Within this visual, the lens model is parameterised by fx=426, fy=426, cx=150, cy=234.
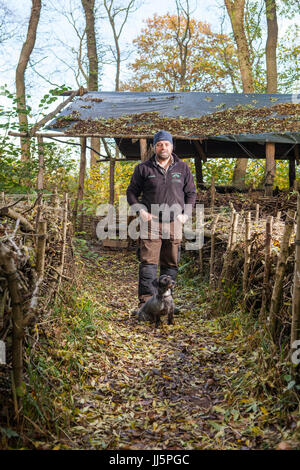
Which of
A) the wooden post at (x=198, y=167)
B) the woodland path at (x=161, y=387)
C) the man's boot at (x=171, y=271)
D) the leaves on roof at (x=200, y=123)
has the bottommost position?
the woodland path at (x=161, y=387)

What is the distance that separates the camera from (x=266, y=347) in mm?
3760

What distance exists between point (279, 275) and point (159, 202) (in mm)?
2356

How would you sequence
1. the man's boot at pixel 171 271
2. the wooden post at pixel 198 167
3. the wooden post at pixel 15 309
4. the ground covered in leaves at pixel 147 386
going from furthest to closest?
the wooden post at pixel 198 167, the man's boot at pixel 171 271, the ground covered in leaves at pixel 147 386, the wooden post at pixel 15 309

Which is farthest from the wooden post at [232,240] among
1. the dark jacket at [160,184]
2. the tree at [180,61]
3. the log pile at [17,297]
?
the tree at [180,61]

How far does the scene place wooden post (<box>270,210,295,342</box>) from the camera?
138 inches

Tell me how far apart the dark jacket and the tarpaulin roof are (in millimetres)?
5414

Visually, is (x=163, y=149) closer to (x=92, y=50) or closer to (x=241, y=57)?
(x=241, y=57)

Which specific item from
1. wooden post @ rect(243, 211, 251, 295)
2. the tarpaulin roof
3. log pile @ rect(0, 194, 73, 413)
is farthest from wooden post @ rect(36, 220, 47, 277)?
the tarpaulin roof

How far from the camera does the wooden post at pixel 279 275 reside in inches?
138

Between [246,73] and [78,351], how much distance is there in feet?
53.7

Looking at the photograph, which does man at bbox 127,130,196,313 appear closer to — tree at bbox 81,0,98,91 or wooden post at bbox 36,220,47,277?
wooden post at bbox 36,220,47,277

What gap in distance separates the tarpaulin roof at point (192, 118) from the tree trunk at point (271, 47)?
6.15 metres

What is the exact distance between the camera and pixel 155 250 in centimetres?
577

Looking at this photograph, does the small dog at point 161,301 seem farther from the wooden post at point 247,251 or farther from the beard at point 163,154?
the beard at point 163,154
